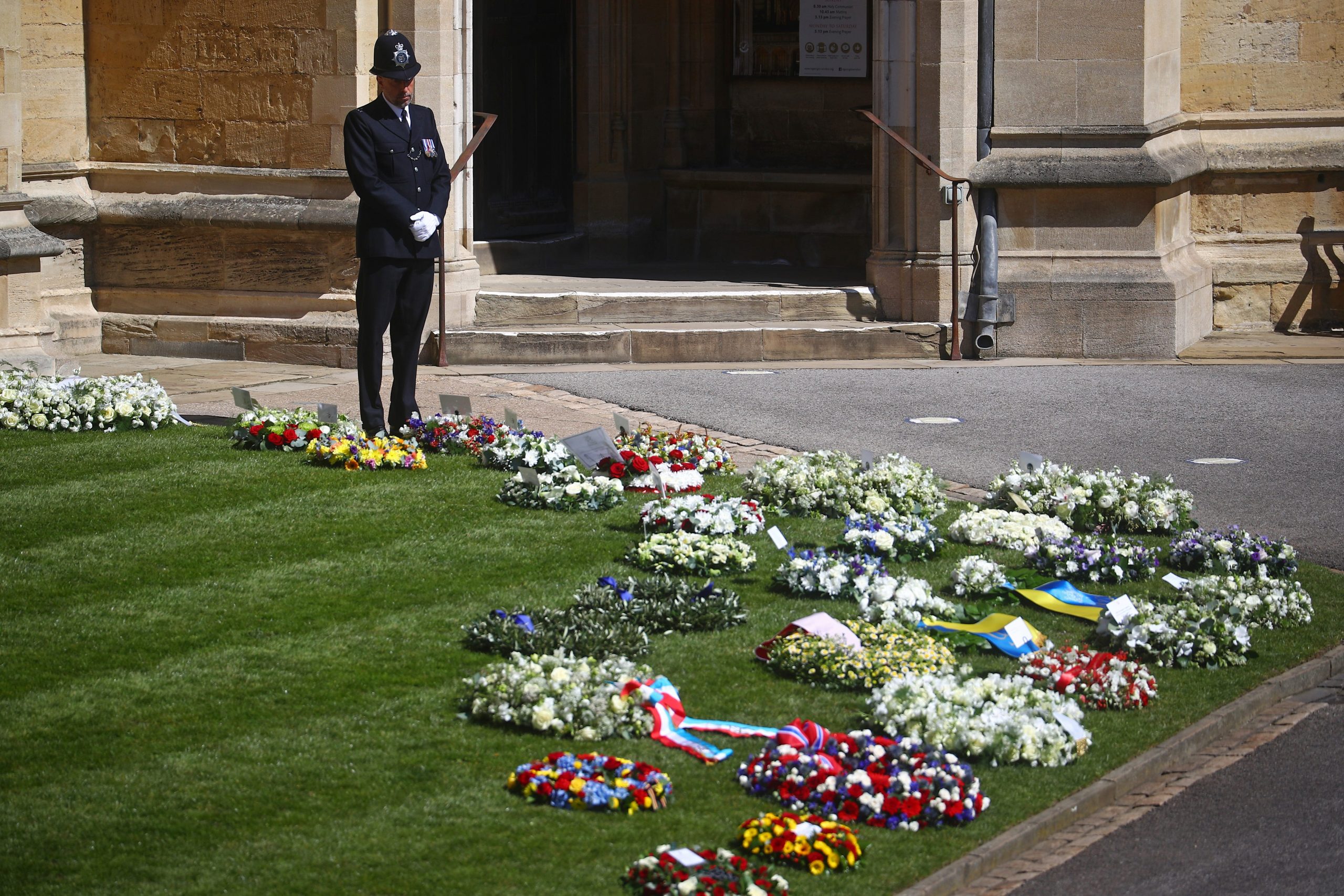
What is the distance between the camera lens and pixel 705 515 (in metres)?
8.02

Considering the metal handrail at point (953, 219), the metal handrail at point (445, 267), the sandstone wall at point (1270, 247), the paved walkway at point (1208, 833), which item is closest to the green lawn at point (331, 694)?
the paved walkway at point (1208, 833)

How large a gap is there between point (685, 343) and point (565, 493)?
495 cm

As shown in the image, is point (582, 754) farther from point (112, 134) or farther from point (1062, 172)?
point (112, 134)

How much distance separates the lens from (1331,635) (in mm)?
6902

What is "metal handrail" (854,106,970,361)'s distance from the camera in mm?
13453

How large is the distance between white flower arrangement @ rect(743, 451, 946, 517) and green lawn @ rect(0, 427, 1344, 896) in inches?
7.0

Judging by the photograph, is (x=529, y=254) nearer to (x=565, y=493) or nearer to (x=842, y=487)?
(x=565, y=493)

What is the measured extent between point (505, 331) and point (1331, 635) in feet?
25.5

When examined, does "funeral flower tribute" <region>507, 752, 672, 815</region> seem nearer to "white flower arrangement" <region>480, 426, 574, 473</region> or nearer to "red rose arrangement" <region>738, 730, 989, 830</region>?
"red rose arrangement" <region>738, 730, 989, 830</region>

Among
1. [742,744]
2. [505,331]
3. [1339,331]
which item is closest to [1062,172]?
[1339,331]

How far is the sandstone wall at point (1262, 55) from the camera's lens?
47.9ft

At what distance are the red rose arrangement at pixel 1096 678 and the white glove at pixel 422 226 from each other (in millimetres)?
4636

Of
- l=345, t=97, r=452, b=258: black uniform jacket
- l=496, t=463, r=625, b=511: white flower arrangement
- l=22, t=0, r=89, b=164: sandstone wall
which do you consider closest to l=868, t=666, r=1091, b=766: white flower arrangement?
l=496, t=463, r=625, b=511: white flower arrangement

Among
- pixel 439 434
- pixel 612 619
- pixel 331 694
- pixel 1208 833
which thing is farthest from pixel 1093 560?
pixel 439 434
